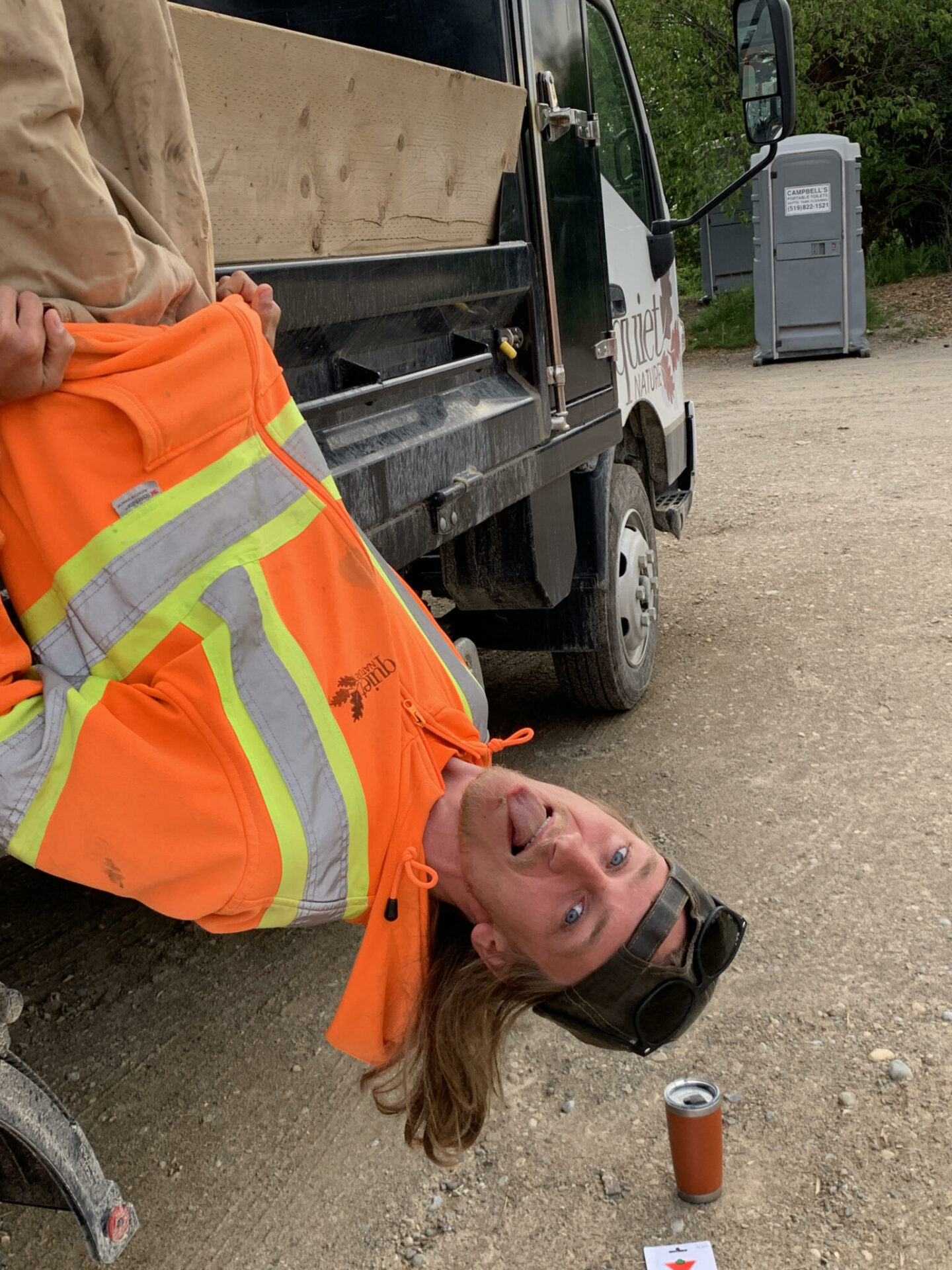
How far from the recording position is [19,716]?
1.65 m

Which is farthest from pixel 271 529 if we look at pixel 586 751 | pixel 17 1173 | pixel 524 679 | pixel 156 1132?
pixel 524 679

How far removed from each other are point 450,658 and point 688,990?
2.26ft

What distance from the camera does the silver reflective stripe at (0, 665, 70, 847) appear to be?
5.30ft

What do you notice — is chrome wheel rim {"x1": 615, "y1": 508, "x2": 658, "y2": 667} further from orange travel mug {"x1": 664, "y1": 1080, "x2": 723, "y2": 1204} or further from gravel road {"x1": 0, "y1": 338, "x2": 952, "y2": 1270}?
orange travel mug {"x1": 664, "y1": 1080, "x2": 723, "y2": 1204}

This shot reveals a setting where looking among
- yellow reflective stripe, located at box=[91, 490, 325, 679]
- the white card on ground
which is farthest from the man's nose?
the white card on ground

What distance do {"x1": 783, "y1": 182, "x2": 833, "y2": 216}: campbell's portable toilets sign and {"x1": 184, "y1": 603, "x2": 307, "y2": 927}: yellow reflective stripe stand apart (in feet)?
44.4

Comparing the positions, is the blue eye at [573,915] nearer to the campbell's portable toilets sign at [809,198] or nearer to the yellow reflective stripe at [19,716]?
the yellow reflective stripe at [19,716]

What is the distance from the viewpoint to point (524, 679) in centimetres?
540

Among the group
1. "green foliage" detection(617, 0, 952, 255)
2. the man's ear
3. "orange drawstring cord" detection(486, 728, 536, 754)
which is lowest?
the man's ear

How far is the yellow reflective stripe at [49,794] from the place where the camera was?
164cm

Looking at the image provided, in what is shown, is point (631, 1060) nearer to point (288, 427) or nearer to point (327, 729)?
point (327, 729)

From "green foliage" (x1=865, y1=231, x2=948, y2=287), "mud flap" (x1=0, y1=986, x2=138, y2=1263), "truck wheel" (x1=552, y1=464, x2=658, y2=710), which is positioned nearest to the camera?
"mud flap" (x1=0, y1=986, x2=138, y2=1263)

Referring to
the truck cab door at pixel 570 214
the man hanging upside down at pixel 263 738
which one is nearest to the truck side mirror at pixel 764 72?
the truck cab door at pixel 570 214

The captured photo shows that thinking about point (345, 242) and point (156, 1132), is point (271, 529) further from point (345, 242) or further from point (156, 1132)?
point (156, 1132)
